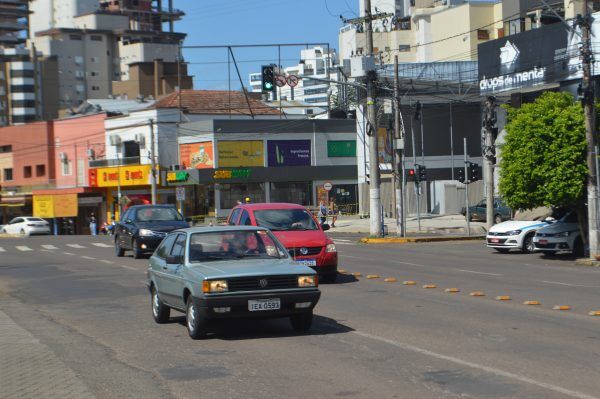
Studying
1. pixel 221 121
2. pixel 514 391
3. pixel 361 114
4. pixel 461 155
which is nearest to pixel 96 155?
pixel 221 121

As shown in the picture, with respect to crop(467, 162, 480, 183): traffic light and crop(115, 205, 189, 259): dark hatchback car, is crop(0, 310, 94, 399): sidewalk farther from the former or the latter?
crop(467, 162, 480, 183): traffic light

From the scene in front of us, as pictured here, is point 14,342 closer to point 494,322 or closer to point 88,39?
point 494,322

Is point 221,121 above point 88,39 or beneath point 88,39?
beneath

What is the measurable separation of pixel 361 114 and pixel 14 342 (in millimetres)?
55852

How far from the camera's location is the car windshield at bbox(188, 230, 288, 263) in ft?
41.3

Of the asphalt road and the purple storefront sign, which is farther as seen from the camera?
the purple storefront sign

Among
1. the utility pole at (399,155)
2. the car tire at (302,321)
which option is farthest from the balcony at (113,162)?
the car tire at (302,321)

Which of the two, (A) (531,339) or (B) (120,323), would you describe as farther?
(B) (120,323)

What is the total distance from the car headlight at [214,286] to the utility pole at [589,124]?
16.2m

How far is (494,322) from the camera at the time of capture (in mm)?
13023

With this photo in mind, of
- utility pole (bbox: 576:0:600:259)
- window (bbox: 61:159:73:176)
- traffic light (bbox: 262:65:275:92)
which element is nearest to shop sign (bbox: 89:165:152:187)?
window (bbox: 61:159:73:176)

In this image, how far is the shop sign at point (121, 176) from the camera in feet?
236

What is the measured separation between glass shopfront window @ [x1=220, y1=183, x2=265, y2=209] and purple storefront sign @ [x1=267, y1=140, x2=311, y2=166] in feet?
7.59

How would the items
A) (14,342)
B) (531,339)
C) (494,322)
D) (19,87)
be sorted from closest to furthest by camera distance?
(531,339), (14,342), (494,322), (19,87)
